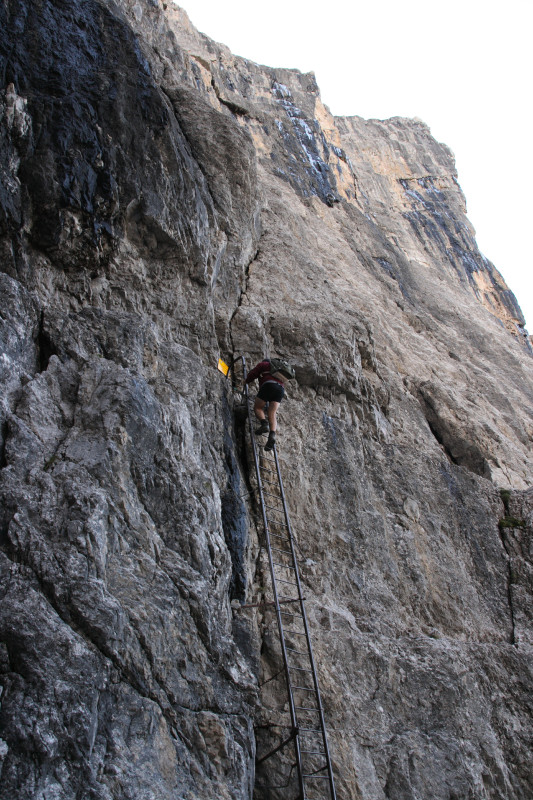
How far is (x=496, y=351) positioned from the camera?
16.4 m

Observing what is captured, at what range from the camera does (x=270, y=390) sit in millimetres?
7500

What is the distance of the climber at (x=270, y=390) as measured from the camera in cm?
747

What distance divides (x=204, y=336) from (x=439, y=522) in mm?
4295

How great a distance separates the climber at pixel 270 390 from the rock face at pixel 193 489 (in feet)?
1.20

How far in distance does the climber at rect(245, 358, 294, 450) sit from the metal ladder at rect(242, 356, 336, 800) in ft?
0.47

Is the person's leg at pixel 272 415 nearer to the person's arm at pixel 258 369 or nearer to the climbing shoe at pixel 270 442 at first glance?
the climbing shoe at pixel 270 442

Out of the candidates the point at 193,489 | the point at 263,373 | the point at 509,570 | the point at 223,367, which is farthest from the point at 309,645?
the point at 509,570

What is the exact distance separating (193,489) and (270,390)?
7.21 ft

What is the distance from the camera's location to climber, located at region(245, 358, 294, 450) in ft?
24.5

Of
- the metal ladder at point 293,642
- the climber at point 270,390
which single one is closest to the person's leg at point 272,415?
the climber at point 270,390

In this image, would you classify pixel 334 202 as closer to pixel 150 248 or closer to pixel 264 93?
pixel 264 93

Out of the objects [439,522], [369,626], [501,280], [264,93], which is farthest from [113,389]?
[501,280]

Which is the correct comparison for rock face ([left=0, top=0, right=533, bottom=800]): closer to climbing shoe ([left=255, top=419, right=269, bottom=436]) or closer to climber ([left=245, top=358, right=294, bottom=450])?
climbing shoe ([left=255, top=419, right=269, bottom=436])

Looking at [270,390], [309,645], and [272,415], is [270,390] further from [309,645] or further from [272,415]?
[309,645]
